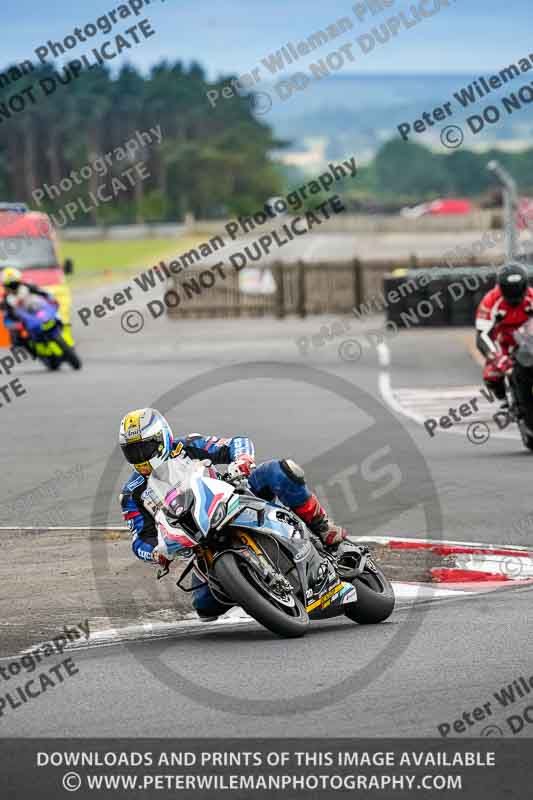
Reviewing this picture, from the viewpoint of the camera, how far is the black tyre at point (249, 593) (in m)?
8.00

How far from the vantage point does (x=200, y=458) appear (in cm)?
905

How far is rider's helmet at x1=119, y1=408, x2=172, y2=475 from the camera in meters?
8.57

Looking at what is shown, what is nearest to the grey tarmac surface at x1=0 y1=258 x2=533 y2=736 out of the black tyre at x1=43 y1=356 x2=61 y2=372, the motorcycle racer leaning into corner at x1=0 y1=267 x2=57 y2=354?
the black tyre at x1=43 y1=356 x2=61 y2=372

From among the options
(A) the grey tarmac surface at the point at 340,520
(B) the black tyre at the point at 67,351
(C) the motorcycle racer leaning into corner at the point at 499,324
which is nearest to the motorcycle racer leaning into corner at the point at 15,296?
(B) the black tyre at the point at 67,351

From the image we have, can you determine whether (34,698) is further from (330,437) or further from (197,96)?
(197,96)

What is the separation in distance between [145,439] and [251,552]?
898mm

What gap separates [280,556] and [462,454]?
7896 mm

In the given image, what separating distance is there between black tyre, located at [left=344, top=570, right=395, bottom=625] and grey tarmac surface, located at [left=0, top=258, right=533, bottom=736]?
0.08m

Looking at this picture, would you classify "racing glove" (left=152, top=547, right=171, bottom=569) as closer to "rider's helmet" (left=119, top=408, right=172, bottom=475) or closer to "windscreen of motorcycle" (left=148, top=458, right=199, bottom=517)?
"windscreen of motorcycle" (left=148, top=458, right=199, bottom=517)

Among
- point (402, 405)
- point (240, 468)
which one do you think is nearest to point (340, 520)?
point (240, 468)

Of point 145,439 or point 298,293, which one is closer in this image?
point 145,439

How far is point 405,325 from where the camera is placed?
38188 millimetres

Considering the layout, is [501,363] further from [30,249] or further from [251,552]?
[30,249]
